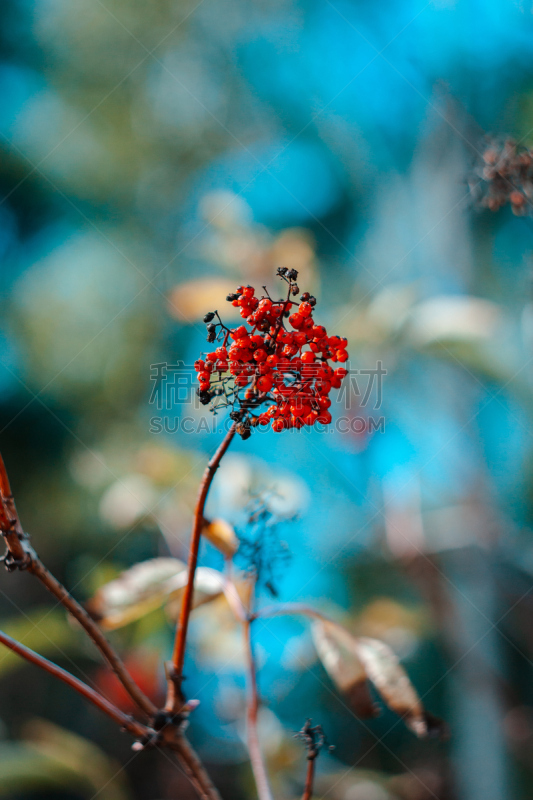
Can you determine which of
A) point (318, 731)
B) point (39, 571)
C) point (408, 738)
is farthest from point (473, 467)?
point (39, 571)

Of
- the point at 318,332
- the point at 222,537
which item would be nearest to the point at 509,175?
the point at 318,332

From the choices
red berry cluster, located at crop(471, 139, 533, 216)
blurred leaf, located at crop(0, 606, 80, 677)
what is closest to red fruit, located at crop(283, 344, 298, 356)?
red berry cluster, located at crop(471, 139, 533, 216)

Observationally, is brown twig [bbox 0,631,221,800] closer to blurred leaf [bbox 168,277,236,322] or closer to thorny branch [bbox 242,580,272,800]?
thorny branch [bbox 242,580,272,800]

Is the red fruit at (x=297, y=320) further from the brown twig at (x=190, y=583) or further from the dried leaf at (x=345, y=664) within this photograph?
the dried leaf at (x=345, y=664)

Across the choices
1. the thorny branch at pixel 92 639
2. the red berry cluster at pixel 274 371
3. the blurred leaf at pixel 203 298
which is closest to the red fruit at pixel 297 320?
the red berry cluster at pixel 274 371

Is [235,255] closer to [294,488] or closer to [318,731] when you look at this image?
[294,488]
